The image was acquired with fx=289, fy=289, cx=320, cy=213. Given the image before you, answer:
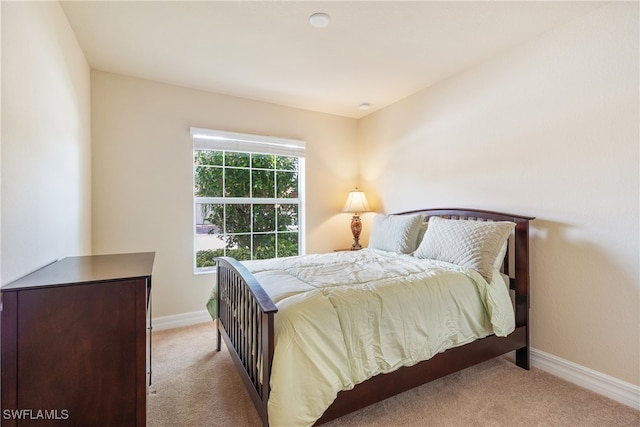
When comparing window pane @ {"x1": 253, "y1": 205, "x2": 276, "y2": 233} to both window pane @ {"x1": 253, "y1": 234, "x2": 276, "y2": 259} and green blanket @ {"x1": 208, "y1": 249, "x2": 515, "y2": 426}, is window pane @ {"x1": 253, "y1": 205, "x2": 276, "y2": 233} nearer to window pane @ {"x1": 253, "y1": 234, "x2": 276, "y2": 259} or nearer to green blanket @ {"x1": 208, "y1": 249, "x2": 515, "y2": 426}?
window pane @ {"x1": 253, "y1": 234, "x2": 276, "y2": 259}

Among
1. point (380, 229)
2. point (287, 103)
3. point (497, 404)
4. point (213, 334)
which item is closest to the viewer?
point (497, 404)

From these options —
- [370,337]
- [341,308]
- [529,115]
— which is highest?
[529,115]

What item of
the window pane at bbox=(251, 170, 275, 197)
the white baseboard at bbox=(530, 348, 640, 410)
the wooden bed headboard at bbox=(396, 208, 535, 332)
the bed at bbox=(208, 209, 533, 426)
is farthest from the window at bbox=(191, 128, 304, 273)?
the white baseboard at bbox=(530, 348, 640, 410)

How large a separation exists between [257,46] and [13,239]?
76.6 inches

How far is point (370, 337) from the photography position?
1.49 metres

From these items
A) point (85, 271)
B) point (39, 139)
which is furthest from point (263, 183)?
point (85, 271)

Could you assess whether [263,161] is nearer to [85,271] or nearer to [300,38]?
[300,38]

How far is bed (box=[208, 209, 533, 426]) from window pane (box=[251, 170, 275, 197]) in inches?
53.1

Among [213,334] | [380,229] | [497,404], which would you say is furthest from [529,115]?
[213,334]

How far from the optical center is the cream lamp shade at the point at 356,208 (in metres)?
3.70

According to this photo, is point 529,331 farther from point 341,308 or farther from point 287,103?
point 287,103

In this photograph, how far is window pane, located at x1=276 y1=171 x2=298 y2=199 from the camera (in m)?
3.65

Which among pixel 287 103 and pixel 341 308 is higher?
pixel 287 103

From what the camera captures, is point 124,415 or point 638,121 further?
point 638,121
